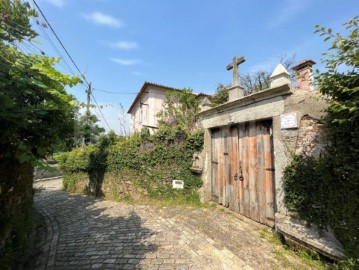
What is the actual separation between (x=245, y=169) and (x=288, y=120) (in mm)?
1746

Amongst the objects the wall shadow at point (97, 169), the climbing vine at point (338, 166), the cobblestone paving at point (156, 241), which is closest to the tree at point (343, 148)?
the climbing vine at point (338, 166)

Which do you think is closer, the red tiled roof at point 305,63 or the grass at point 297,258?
the grass at point 297,258

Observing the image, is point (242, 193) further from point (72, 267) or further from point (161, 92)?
point (161, 92)

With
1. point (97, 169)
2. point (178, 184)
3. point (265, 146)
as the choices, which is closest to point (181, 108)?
point (97, 169)

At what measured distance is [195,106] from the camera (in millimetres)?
13250

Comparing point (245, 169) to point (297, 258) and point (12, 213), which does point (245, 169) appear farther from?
point (12, 213)

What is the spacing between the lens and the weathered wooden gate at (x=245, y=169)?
4.83 metres

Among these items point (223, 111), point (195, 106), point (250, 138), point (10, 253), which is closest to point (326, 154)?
point (250, 138)

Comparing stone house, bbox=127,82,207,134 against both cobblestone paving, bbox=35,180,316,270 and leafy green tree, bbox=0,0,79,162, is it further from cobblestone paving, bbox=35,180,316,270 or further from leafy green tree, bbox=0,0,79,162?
leafy green tree, bbox=0,0,79,162

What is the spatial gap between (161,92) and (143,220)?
13473 millimetres

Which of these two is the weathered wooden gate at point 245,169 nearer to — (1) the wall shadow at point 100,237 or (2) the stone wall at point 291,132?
(2) the stone wall at point 291,132

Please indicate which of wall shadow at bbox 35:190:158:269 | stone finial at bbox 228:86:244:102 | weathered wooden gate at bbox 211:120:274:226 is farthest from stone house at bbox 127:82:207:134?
weathered wooden gate at bbox 211:120:274:226

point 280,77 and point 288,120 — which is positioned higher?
point 280,77

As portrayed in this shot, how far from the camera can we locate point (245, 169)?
540cm
